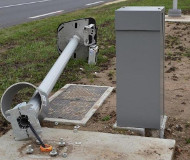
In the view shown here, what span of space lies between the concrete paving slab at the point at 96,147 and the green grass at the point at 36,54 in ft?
6.55

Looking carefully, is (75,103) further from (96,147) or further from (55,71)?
(96,147)

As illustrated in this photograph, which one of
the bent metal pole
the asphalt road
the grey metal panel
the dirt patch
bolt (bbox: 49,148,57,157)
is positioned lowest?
the asphalt road

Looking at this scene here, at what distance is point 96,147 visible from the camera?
165 inches

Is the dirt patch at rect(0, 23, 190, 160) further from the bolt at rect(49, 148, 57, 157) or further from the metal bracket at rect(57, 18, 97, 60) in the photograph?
the bolt at rect(49, 148, 57, 157)

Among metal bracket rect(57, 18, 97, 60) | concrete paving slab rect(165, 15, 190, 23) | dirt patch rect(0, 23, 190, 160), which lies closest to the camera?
dirt patch rect(0, 23, 190, 160)

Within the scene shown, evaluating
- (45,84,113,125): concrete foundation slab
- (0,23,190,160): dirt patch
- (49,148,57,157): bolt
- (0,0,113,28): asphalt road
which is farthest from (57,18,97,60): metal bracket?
(0,0,113,28): asphalt road

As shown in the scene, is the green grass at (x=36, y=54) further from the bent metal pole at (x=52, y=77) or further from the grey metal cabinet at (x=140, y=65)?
the grey metal cabinet at (x=140, y=65)

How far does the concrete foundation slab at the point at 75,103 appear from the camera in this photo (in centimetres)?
504

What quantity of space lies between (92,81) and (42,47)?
112 inches

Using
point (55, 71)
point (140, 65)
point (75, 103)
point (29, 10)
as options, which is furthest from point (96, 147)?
point (29, 10)

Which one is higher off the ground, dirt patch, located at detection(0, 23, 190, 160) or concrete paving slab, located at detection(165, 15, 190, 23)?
dirt patch, located at detection(0, 23, 190, 160)

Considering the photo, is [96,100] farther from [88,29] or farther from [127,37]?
[88,29]

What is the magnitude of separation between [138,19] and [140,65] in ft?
1.58

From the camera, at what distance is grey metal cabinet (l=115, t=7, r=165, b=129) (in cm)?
420
